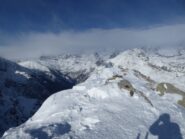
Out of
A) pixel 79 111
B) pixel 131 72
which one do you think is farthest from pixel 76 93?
pixel 131 72

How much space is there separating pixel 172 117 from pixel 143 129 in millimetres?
4913

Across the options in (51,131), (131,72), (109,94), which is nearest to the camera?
(51,131)

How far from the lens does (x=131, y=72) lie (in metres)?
47.0

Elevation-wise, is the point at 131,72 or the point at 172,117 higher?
the point at 131,72

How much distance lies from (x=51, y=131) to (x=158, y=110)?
11099 mm

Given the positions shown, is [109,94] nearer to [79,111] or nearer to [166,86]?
[79,111]

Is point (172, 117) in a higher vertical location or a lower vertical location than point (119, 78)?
lower

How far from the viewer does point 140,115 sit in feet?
96.2

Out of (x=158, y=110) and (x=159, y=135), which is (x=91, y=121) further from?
(x=158, y=110)

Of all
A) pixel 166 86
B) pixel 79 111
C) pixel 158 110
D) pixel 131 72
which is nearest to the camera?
pixel 79 111

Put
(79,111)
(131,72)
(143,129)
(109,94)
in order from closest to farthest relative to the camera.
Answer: (143,129) → (79,111) → (109,94) → (131,72)

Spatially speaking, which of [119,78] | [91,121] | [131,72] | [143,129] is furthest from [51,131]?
[131,72]

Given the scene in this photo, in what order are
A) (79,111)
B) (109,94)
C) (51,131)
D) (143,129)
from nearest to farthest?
(51,131)
(143,129)
(79,111)
(109,94)

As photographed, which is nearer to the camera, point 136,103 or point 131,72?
point 136,103
